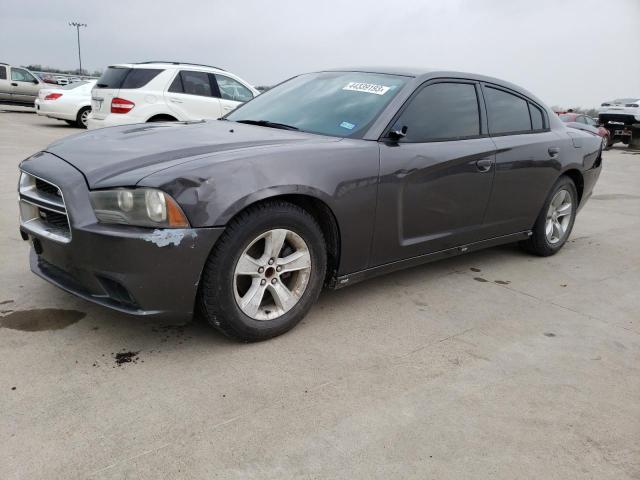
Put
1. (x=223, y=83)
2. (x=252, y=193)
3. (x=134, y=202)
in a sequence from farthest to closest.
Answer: (x=223, y=83) → (x=252, y=193) → (x=134, y=202)

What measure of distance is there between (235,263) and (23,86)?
21.8m

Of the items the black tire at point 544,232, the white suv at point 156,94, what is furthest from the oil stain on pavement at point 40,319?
the white suv at point 156,94

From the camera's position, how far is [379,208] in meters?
3.24

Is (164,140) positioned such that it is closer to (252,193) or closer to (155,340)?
(252,193)

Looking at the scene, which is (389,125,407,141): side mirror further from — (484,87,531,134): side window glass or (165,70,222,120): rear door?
A: (165,70,222,120): rear door

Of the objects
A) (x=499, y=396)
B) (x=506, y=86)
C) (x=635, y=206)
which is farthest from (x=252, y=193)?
(x=635, y=206)

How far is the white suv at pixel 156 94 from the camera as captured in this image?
871cm

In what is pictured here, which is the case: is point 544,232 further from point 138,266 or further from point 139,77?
point 139,77

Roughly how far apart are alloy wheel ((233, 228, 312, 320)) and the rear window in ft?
22.8

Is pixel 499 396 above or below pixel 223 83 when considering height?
below

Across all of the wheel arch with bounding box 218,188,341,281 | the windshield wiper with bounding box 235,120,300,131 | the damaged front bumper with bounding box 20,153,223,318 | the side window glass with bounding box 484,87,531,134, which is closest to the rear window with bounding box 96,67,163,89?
the windshield wiper with bounding box 235,120,300,131

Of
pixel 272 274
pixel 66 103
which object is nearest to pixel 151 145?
pixel 272 274

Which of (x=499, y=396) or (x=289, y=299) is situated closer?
(x=499, y=396)

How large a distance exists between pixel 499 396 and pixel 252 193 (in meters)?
1.50
